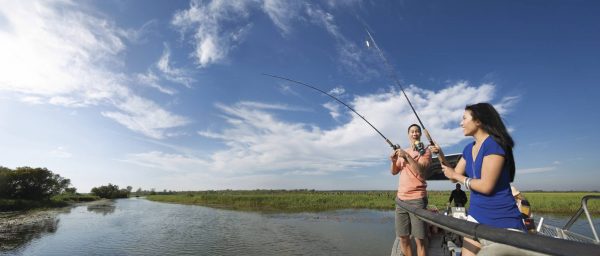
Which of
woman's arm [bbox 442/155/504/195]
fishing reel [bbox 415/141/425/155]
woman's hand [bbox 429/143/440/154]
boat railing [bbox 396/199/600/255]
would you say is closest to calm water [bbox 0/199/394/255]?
fishing reel [bbox 415/141/425/155]

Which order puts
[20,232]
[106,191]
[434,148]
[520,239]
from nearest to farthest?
1. [520,239]
2. [434,148]
3. [20,232]
4. [106,191]

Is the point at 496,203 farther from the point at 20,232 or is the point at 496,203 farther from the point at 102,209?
the point at 102,209

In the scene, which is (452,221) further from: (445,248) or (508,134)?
(445,248)

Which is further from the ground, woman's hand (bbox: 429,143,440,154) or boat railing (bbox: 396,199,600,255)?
woman's hand (bbox: 429,143,440,154)

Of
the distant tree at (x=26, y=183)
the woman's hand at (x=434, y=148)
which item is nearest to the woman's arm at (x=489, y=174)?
the woman's hand at (x=434, y=148)

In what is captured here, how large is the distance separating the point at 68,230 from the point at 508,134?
29.1 meters

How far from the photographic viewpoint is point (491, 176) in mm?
2297

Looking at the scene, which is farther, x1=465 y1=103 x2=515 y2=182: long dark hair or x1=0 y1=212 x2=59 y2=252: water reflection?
x1=0 y1=212 x2=59 y2=252: water reflection

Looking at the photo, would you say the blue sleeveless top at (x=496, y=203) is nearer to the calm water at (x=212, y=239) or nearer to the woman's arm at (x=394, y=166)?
the woman's arm at (x=394, y=166)

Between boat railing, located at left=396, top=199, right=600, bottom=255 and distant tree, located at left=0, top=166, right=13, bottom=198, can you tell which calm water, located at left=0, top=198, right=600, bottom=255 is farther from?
distant tree, located at left=0, top=166, right=13, bottom=198

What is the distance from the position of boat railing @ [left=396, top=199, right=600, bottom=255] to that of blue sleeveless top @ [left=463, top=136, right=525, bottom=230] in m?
0.51

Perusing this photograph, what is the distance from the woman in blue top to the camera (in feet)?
7.54

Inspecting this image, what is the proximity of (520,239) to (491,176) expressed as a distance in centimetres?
84

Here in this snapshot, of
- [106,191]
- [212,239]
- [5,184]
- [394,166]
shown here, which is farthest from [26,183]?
[394,166]
